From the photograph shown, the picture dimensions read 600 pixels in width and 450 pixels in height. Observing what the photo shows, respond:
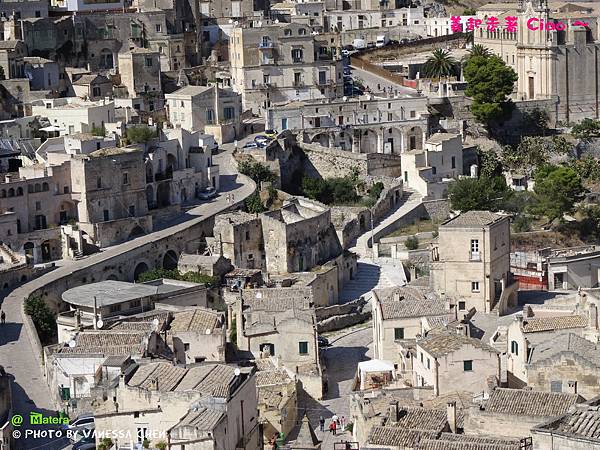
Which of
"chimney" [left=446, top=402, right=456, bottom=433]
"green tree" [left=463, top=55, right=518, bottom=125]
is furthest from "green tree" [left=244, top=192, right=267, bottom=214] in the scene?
"chimney" [left=446, top=402, right=456, bottom=433]

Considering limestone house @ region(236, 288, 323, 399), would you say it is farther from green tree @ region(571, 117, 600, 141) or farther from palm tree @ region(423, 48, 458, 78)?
palm tree @ region(423, 48, 458, 78)

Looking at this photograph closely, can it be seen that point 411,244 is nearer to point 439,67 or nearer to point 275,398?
point 275,398

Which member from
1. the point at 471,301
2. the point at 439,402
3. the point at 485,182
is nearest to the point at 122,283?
the point at 471,301

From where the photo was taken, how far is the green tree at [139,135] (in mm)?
55000

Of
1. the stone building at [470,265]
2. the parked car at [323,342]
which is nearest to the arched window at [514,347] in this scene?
the stone building at [470,265]

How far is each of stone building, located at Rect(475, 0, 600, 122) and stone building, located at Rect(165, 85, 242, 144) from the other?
43.5 ft

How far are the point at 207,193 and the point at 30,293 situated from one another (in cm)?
1179

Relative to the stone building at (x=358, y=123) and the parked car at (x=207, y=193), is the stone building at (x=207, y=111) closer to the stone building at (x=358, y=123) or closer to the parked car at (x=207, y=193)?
the stone building at (x=358, y=123)

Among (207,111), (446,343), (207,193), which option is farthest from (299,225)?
(446,343)

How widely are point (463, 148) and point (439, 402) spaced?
29.3 metres

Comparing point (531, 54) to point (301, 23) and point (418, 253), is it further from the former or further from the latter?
point (418, 253)

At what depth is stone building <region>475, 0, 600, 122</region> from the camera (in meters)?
70.8

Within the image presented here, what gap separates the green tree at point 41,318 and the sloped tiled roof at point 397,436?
13.5m

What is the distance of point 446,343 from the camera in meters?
39.8
